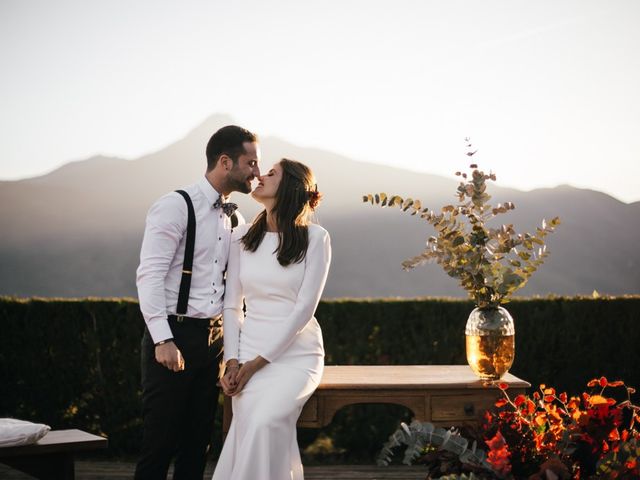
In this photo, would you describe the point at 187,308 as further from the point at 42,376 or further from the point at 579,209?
the point at 579,209

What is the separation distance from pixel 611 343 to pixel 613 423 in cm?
438

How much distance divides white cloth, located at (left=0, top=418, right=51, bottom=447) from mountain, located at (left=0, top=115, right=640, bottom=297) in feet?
45.4

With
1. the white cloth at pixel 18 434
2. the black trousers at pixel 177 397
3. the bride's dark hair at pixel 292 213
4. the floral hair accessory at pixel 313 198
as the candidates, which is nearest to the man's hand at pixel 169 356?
the black trousers at pixel 177 397

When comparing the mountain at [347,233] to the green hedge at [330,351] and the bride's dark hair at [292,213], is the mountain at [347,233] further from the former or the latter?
the bride's dark hair at [292,213]

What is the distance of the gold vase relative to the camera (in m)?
3.99

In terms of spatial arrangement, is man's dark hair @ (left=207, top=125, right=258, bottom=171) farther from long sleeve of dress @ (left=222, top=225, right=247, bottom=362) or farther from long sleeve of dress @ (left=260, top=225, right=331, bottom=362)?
long sleeve of dress @ (left=260, top=225, right=331, bottom=362)

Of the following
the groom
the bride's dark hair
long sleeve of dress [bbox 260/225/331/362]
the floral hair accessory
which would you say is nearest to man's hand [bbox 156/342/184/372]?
the groom

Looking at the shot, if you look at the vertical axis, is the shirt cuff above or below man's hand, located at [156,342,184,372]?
above

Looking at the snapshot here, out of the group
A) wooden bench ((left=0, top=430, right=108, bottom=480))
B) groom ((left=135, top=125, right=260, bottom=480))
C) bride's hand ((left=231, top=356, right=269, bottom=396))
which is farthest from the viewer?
wooden bench ((left=0, top=430, right=108, bottom=480))

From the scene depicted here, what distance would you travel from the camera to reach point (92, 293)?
64.4 feet

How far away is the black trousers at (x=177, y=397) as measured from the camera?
3.55m

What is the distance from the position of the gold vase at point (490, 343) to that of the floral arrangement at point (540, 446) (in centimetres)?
119

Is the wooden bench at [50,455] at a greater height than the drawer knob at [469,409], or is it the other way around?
the drawer knob at [469,409]

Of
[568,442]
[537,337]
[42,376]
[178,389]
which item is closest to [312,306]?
[178,389]
